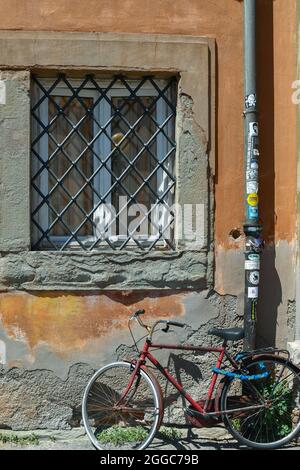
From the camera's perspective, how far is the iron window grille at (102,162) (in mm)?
5984

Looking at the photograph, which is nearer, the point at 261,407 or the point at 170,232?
the point at 261,407

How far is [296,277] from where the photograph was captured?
19.5ft

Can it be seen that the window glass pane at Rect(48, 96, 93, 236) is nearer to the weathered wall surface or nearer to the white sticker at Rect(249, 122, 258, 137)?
the weathered wall surface

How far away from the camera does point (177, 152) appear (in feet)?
19.6

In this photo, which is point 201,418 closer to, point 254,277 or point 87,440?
point 87,440

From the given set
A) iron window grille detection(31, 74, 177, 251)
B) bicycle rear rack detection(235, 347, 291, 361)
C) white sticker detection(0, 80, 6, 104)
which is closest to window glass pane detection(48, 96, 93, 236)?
iron window grille detection(31, 74, 177, 251)

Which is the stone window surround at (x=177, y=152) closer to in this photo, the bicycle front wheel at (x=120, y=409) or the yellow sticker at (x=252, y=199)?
the yellow sticker at (x=252, y=199)

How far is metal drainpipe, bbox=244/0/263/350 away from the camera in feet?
19.2

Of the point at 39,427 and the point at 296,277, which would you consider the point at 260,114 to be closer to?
the point at 296,277

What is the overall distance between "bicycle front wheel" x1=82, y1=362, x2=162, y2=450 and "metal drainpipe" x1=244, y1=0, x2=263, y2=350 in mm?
915

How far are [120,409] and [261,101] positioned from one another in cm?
267

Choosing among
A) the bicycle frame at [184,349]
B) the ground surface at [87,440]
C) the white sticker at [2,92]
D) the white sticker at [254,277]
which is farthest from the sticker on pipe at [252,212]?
the white sticker at [2,92]

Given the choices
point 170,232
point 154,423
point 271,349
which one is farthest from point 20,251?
point 271,349
